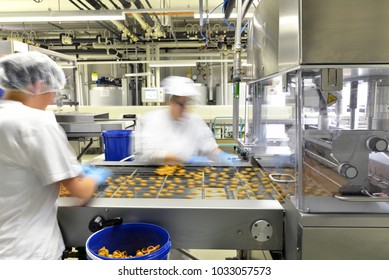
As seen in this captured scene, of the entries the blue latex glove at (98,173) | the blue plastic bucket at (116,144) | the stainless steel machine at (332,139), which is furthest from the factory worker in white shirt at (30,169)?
the blue plastic bucket at (116,144)

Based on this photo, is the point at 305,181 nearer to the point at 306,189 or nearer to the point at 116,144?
the point at 306,189

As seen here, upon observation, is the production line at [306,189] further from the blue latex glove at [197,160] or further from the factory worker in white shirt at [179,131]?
the factory worker in white shirt at [179,131]

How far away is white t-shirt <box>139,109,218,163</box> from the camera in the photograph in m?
1.99

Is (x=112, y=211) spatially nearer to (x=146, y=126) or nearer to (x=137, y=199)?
(x=137, y=199)

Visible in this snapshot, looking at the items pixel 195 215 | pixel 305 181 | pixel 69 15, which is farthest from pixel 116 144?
pixel 69 15

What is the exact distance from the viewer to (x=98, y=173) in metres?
1.51

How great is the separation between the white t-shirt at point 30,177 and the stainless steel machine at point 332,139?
74 cm

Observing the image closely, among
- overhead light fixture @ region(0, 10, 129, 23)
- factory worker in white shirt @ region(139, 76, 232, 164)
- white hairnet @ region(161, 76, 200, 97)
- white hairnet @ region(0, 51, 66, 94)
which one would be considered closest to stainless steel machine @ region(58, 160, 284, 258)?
white hairnet @ region(0, 51, 66, 94)

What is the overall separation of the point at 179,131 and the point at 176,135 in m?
0.04

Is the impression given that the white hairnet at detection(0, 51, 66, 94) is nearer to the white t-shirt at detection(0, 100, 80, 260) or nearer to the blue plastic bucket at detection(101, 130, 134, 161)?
the white t-shirt at detection(0, 100, 80, 260)

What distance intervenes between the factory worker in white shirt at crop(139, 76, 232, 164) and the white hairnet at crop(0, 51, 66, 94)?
87 cm

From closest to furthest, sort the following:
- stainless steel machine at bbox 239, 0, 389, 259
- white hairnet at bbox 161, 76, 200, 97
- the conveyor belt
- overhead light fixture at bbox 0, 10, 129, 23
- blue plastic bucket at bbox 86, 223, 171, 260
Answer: stainless steel machine at bbox 239, 0, 389, 259 < blue plastic bucket at bbox 86, 223, 171, 260 < the conveyor belt < white hairnet at bbox 161, 76, 200, 97 < overhead light fixture at bbox 0, 10, 129, 23

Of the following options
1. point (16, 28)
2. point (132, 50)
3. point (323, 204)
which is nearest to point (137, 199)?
point (323, 204)

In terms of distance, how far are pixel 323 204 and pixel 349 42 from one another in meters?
0.46
